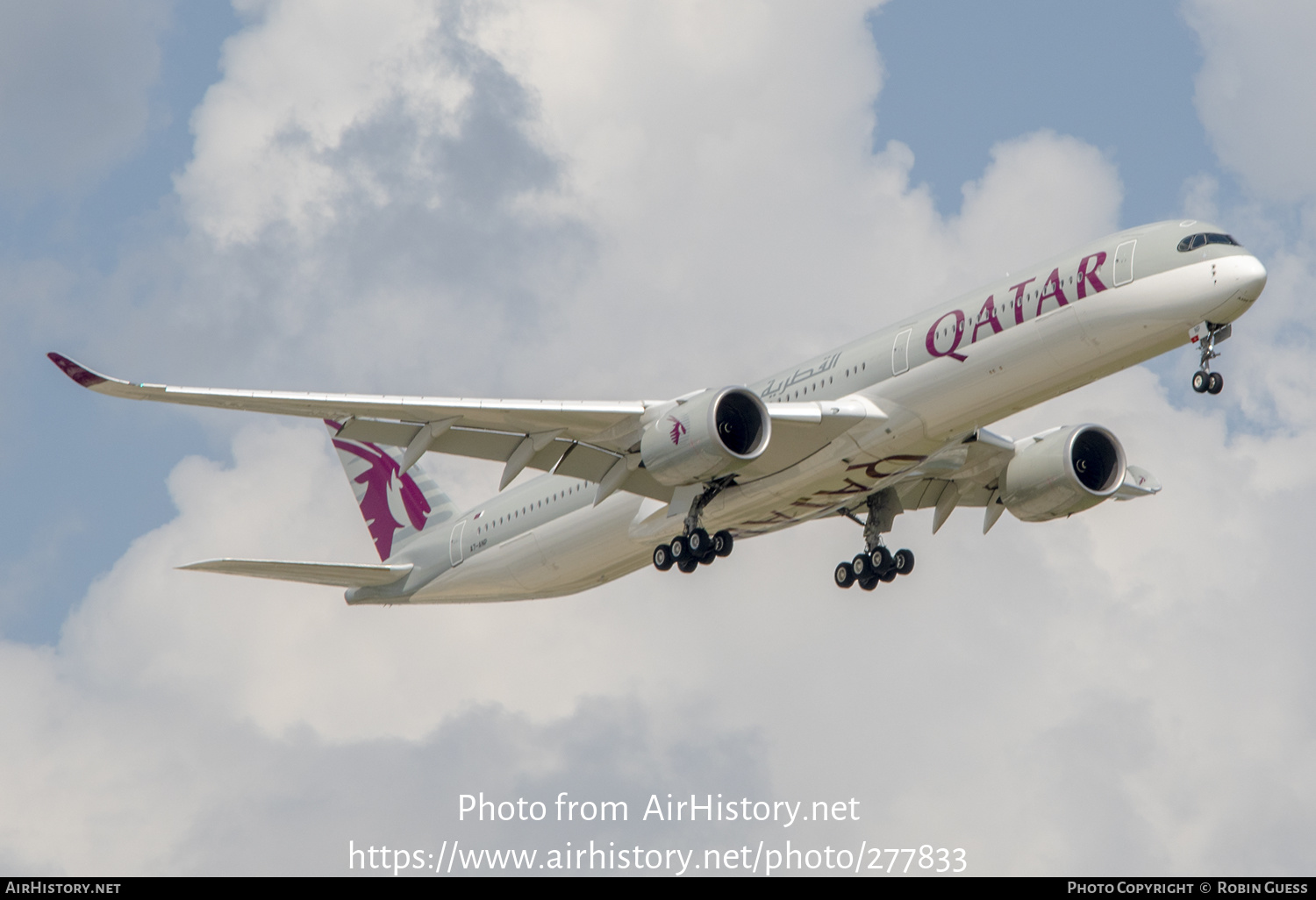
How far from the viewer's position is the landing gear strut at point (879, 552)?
130 feet

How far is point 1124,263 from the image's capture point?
31141 mm

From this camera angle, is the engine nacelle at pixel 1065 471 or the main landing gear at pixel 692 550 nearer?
the main landing gear at pixel 692 550

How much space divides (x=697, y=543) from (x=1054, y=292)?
9336mm

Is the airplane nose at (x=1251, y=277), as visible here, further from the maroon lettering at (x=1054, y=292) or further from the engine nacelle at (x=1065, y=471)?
the engine nacelle at (x=1065, y=471)

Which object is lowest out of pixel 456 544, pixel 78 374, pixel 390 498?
pixel 78 374

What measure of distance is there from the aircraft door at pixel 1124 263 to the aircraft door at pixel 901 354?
166 inches

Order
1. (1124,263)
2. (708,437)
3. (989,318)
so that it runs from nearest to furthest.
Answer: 1. (1124,263)
2. (989,318)
3. (708,437)

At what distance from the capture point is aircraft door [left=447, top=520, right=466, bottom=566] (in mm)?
42562

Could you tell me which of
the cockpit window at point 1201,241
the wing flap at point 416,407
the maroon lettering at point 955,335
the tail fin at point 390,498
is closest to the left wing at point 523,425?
the wing flap at point 416,407

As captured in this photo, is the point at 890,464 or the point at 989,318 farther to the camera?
the point at 890,464

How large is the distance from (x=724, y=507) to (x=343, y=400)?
831cm

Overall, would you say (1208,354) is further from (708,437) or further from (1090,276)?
(708,437)

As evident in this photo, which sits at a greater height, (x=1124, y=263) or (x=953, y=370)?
(x=1124, y=263)

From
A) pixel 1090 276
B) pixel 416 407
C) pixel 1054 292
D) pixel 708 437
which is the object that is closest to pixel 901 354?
pixel 1054 292
